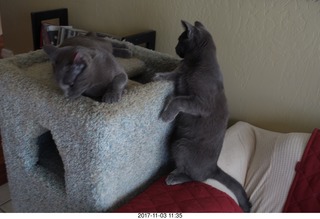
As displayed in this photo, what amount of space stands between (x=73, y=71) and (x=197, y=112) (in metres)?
0.43

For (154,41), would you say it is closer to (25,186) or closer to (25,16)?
(25,186)

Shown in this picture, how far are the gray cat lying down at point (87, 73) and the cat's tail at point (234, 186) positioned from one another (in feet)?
1.68

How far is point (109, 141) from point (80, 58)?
24cm

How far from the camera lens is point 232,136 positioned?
4.55 ft

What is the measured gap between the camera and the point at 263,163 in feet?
4.25

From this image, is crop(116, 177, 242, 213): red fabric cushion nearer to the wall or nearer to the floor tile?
the wall

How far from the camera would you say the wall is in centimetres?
130

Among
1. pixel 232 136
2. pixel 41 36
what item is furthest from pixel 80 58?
pixel 41 36

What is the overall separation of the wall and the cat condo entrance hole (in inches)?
31.1

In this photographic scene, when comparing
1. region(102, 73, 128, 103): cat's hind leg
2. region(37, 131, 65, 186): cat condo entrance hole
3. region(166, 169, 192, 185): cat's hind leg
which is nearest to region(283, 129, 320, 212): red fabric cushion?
region(166, 169, 192, 185): cat's hind leg

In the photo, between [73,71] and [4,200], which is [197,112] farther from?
[4,200]

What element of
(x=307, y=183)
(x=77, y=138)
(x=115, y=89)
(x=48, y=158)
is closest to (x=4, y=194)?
(x=48, y=158)

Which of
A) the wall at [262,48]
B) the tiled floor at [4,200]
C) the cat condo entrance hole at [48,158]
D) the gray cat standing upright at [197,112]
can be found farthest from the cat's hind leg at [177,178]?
the tiled floor at [4,200]

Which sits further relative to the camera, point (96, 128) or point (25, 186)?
point (25, 186)
